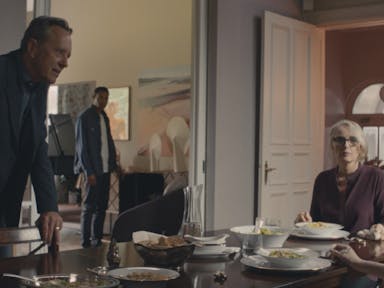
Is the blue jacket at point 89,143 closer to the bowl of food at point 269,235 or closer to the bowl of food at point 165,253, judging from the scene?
the bowl of food at point 269,235

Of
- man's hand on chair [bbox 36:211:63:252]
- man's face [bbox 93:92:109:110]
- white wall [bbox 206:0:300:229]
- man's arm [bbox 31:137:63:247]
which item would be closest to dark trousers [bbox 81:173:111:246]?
man's face [bbox 93:92:109:110]

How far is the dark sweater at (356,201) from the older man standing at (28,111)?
4.29ft

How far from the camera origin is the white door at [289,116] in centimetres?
507

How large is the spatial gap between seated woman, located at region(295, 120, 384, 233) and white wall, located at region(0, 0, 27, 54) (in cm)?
174

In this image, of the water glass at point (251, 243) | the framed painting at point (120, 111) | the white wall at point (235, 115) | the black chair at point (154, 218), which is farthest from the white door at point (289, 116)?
the water glass at point (251, 243)

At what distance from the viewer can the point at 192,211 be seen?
2.14 meters

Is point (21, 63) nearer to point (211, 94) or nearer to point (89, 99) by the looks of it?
point (211, 94)

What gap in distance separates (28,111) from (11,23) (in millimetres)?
1171

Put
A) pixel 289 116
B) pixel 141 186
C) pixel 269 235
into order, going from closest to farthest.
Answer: pixel 269 235, pixel 289 116, pixel 141 186

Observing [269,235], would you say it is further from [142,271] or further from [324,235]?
[142,271]

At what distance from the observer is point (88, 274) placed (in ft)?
6.03

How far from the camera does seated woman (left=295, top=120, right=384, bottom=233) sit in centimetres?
293

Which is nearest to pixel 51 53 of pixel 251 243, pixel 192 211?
pixel 192 211

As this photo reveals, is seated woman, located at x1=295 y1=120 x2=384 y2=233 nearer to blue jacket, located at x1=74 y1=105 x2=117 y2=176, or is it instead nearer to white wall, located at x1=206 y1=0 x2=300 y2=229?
white wall, located at x1=206 y1=0 x2=300 y2=229
